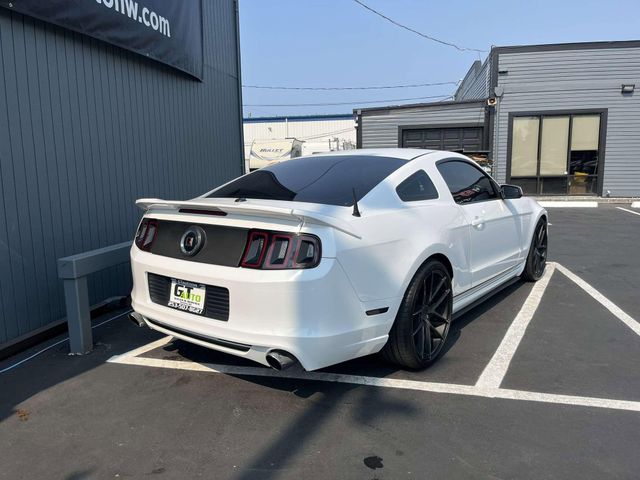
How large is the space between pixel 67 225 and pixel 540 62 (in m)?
15.7

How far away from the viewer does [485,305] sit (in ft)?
17.2

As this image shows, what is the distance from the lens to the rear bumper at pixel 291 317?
9.25 ft

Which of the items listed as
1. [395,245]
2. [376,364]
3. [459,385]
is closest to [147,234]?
[395,245]

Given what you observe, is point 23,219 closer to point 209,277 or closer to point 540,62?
point 209,277

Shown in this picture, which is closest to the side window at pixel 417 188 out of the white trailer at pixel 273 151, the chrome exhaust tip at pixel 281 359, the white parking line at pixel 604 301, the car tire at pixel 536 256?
the chrome exhaust tip at pixel 281 359

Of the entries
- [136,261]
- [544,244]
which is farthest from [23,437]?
[544,244]

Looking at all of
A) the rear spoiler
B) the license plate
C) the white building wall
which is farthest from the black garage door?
the white building wall

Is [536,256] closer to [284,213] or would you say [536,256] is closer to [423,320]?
[423,320]

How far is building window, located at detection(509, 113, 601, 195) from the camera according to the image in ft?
53.7

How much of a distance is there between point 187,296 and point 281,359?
0.78 meters

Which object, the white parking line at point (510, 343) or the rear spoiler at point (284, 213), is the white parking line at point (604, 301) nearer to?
the white parking line at point (510, 343)

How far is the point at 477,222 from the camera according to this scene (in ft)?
14.3

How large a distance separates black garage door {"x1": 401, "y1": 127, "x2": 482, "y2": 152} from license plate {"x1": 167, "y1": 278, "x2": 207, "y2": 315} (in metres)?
15.5

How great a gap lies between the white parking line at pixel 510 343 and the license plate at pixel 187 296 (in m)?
1.90
